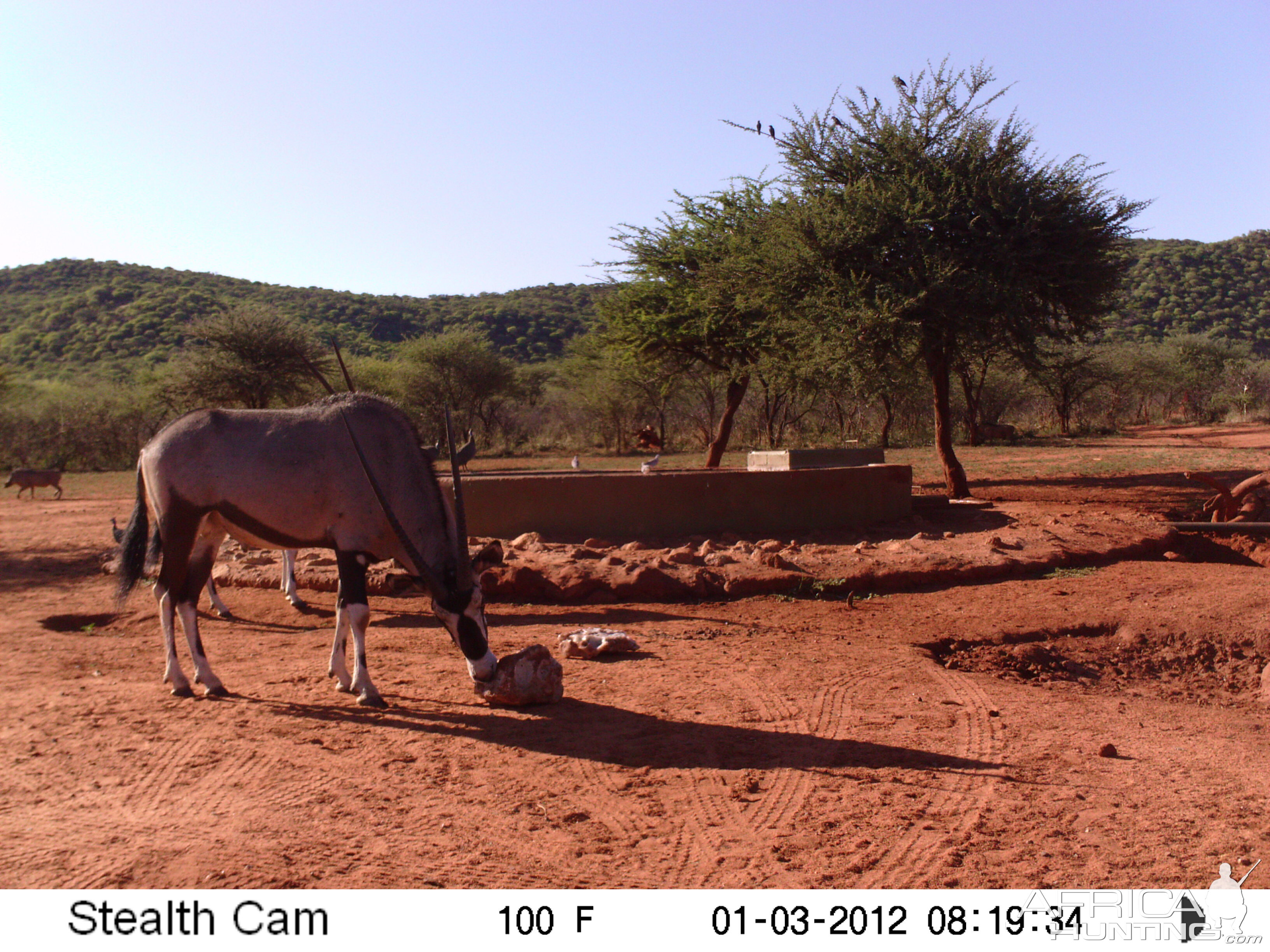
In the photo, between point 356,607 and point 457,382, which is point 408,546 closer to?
point 356,607

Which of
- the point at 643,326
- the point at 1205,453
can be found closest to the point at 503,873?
the point at 643,326

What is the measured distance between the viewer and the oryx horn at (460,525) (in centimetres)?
536

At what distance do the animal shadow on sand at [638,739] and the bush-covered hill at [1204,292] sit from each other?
55.9 metres

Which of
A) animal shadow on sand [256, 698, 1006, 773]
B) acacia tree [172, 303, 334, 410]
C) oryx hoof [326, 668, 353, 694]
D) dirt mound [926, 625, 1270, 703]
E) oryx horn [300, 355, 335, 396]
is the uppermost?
acacia tree [172, 303, 334, 410]

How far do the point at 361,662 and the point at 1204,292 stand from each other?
67865mm

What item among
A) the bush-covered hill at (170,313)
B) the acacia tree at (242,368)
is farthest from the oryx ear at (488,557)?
the bush-covered hill at (170,313)

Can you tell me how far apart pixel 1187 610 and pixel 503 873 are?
635cm

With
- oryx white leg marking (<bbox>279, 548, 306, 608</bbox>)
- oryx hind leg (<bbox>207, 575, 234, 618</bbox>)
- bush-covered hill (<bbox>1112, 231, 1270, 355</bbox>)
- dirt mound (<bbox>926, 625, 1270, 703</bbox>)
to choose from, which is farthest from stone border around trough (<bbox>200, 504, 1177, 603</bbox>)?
bush-covered hill (<bbox>1112, 231, 1270, 355</bbox>)

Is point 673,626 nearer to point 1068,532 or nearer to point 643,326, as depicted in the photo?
point 1068,532

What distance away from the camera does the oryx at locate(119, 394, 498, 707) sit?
19.3 ft

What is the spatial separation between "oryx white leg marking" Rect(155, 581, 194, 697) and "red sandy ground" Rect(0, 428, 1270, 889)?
13 centimetres

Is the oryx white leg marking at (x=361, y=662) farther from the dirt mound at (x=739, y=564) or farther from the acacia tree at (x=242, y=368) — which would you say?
the acacia tree at (x=242, y=368)

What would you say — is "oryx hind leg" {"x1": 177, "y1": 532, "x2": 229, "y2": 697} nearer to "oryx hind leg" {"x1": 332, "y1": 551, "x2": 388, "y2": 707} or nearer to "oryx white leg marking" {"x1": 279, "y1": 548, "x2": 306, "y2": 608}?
"oryx hind leg" {"x1": 332, "y1": 551, "x2": 388, "y2": 707}

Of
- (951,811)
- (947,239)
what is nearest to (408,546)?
(951,811)
